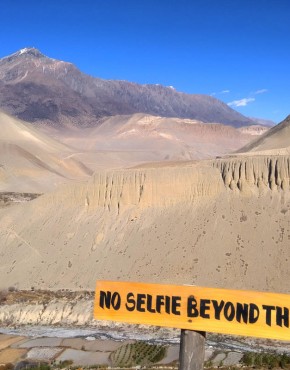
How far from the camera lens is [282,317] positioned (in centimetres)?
427

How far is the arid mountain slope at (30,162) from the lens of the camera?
271ft

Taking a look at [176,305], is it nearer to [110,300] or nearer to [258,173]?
[110,300]

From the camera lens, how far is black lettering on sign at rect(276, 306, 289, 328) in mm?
4262

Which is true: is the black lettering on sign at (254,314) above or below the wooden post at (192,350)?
above

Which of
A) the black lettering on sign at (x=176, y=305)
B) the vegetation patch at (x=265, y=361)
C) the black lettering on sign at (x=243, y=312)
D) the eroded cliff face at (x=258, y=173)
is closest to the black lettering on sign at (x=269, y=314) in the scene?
the black lettering on sign at (x=243, y=312)

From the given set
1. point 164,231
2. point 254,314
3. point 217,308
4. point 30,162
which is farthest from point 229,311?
point 30,162

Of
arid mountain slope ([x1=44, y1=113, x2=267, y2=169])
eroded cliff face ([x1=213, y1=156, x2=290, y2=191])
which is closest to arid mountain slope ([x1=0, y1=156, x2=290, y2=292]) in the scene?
eroded cliff face ([x1=213, y1=156, x2=290, y2=191])

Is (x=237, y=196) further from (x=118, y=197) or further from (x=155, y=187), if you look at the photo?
(x=118, y=197)

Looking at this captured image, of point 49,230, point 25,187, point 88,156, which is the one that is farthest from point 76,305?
point 88,156

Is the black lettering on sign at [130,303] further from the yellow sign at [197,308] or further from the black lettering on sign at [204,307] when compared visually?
the black lettering on sign at [204,307]

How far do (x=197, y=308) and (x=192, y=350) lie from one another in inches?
17.1

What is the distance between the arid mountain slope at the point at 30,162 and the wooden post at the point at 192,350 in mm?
74664

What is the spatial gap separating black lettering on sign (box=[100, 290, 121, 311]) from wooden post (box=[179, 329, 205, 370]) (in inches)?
27.5

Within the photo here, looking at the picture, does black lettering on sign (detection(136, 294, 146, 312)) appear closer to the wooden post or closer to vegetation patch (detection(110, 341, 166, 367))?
the wooden post
